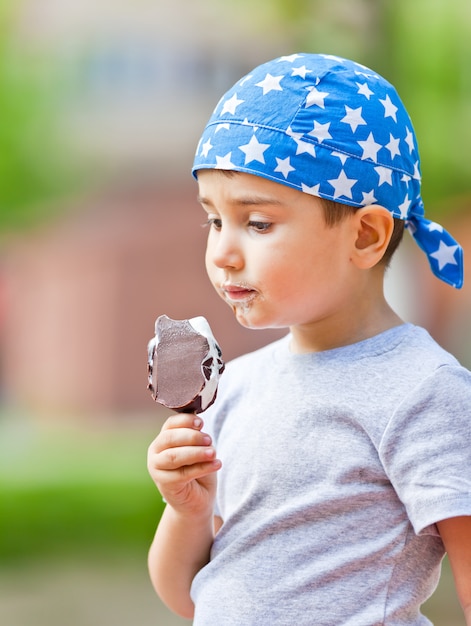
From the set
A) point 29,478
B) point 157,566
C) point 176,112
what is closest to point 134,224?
point 176,112

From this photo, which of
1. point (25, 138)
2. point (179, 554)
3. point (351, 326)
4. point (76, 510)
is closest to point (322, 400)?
point (351, 326)

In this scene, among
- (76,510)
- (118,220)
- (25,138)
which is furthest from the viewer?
(118,220)

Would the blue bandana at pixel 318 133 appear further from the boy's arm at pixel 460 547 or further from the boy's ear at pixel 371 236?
the boy's arm at pixel 460 547

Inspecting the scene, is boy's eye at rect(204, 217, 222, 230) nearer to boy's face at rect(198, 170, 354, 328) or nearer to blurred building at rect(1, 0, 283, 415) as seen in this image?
boy's face at rect(198, 170, 354, 328)

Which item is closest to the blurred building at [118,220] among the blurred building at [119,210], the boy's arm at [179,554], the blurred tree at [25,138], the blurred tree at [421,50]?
the blurred building at [119,210]

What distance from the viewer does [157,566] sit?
1.70 meters

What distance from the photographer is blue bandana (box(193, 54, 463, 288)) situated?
148cm

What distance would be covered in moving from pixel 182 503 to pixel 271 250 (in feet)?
1.46

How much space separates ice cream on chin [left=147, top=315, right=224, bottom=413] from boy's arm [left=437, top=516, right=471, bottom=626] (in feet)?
1.32

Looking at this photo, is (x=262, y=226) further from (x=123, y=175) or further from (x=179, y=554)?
(x=123, y=175)

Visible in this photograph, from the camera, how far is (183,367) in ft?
4.78

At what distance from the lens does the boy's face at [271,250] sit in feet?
4.88

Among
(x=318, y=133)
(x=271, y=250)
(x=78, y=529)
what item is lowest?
(x=78, y=529)

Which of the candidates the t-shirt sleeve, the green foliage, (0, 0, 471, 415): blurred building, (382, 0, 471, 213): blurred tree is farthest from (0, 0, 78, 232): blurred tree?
the t-shirt sleeve
